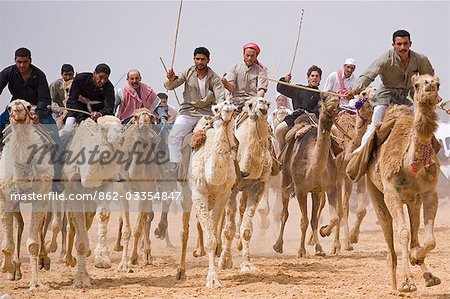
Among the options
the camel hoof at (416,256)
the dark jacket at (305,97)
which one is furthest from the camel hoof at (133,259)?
the camel hoof at (416,256)

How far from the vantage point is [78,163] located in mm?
12227

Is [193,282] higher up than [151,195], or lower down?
lower down

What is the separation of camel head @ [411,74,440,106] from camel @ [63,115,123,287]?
440 centimetres

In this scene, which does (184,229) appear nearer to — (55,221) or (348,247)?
(55,221)

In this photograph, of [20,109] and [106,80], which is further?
[106,80]

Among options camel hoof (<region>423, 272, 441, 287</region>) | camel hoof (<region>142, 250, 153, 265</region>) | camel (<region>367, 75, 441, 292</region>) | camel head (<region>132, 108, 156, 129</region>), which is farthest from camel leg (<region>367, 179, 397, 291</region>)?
camel hoof (<region>142, 250, 153, 265</region>)

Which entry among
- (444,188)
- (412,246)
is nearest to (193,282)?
Result: (412,246)

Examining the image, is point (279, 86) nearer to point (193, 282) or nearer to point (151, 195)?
point (151, 195)

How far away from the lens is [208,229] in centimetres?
1167

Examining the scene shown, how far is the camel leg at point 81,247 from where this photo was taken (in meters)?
11.9

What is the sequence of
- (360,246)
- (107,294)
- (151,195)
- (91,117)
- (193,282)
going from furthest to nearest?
(360,246) < (151,195) < (91,117) < (193,282) < (107,294)

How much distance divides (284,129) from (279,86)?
0.82m

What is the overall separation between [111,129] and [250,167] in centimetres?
202

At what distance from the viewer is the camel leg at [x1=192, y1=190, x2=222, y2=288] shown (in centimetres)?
1137
